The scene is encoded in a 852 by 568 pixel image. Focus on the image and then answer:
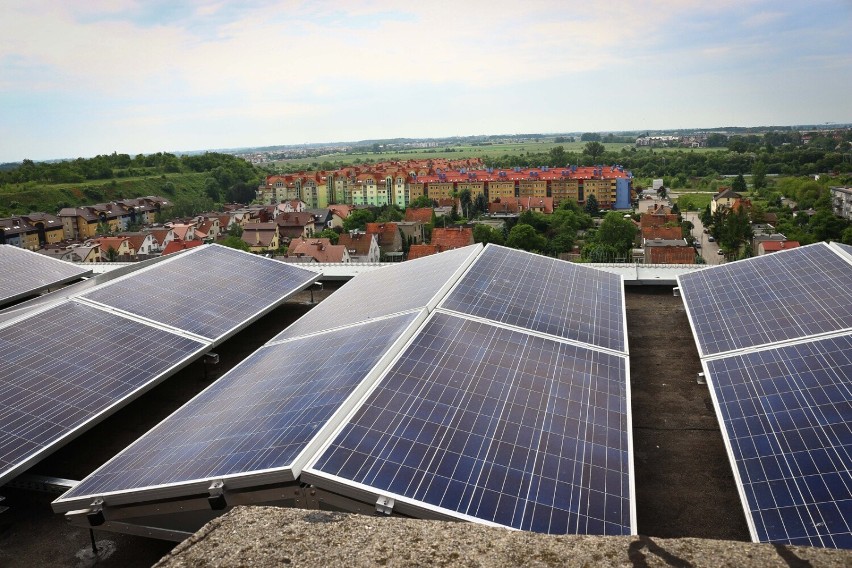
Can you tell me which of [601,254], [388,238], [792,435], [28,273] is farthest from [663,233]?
[792,435]

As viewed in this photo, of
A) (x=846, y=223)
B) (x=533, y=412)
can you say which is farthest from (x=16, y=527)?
(x=846, y=223)

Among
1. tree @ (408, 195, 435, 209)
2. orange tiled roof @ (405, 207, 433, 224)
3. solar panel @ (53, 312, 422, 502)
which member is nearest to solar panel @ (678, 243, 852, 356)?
solar panel @ (53, 312, 422, 502)

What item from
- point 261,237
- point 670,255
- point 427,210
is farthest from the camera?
point 427,210

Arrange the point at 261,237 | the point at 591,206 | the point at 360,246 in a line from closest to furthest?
the point at 360,246 → the point at 261,237 → the point at 591,206

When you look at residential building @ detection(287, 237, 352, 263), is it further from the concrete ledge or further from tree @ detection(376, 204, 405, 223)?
the concrete ledge

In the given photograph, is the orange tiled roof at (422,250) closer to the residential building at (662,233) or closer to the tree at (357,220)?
the residential building at (662,233)

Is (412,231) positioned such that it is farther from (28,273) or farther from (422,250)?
(28,273)
